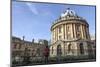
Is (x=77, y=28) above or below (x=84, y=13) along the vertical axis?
below

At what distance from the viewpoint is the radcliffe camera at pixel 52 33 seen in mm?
3313

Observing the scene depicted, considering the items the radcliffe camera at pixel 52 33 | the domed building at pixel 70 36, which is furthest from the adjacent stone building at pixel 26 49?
the domed building at pixel 70 36

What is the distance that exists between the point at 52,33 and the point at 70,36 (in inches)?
12.3

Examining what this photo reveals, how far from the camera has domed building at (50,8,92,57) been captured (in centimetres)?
351

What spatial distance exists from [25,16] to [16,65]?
73 centimetres

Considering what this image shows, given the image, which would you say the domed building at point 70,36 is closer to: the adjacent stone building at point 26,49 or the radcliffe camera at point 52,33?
the radcliffe camera at point 52,33

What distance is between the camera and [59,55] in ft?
11.6

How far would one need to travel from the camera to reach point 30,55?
133 inches

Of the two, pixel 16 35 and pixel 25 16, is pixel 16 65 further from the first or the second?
pixel 25 16

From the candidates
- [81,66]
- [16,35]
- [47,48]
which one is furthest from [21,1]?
[81,66]

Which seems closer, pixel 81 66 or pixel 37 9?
pixel 37 9

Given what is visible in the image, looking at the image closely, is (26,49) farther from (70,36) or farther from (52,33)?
(70,36)

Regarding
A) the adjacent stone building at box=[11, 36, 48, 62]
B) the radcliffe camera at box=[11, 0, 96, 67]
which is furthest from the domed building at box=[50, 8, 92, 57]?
the adjacent stone building at box=[11, 36, 48, 62]

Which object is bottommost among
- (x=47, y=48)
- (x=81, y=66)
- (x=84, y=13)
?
(x=81, y=66)
